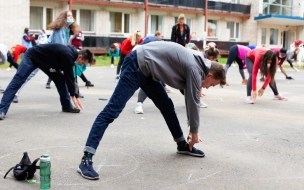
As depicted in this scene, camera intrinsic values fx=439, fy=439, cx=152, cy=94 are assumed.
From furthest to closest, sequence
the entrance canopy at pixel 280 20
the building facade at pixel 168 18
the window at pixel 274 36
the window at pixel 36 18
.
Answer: the window at pixel 274 36, the entrance canopy at pixel 280 20, the window at pixel 36 18, the building facade at pixel 168 18

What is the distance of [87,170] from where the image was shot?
4.11 meters

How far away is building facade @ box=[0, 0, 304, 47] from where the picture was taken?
2786 cm

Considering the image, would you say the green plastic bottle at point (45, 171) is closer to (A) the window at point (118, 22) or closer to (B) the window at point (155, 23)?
(A) the window at point (118, 22)

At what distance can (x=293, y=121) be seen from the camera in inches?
299

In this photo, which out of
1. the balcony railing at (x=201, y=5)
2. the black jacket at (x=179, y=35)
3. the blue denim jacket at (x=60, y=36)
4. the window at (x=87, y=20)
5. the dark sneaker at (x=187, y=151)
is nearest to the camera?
the dark sneaker at (x=187, y=151)

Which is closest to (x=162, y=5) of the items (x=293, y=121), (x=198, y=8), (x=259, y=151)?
(x=198, y=8)

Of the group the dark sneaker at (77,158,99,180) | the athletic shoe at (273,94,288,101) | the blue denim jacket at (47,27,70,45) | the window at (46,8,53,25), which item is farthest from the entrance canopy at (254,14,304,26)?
the dark sneaker at (77,158,99,180)

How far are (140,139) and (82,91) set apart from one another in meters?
5.73

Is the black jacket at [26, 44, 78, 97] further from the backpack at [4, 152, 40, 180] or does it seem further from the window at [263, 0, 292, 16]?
the window at [263, 0, 292, 16]

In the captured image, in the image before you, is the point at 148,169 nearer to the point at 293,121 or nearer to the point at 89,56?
the point at 89,56

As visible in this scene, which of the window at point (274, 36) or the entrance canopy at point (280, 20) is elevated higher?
the entrance canopy at point (280, 20)

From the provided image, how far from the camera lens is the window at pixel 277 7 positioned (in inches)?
1583

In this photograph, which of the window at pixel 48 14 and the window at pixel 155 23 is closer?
the window at pixel 48 14

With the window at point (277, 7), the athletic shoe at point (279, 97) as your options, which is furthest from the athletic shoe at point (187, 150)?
the window at point (277, 7)
